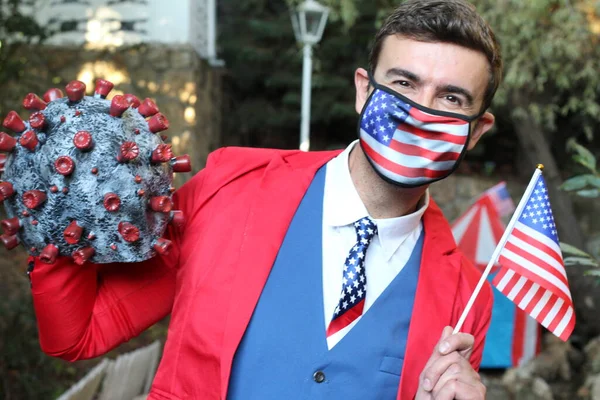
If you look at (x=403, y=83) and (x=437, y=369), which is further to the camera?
(x=403, y=83)

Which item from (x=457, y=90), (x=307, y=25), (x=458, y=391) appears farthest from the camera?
(x=307, y=25)

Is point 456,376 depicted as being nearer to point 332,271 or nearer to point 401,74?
point 332,271

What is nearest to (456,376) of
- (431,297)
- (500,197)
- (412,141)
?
(431,297)

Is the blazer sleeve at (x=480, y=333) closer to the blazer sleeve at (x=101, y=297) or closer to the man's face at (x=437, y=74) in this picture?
the man's face at (x=437, y=74)

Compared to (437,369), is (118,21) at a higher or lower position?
higher

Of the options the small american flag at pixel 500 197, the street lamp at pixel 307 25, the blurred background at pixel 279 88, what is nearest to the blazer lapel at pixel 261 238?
the blurred background at pixel 279 88

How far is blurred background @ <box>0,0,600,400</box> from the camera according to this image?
234 inches

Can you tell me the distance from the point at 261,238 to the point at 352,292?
28 centimetres

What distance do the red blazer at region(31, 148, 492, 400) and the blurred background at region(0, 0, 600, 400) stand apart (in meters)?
1.10

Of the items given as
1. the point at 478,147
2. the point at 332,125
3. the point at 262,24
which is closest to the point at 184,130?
the point at 262,24

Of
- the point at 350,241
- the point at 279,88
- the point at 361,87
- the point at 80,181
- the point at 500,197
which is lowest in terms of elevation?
the point at 279,88

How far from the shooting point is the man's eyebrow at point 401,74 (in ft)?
6.80

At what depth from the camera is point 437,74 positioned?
6.69 feet

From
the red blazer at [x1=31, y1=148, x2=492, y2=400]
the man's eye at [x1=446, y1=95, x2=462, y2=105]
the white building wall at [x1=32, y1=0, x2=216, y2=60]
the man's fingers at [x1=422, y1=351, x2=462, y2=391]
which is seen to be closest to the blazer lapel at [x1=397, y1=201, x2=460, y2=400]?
the red blazer at [x1=31, y1=148, x2=492, y2=400]
